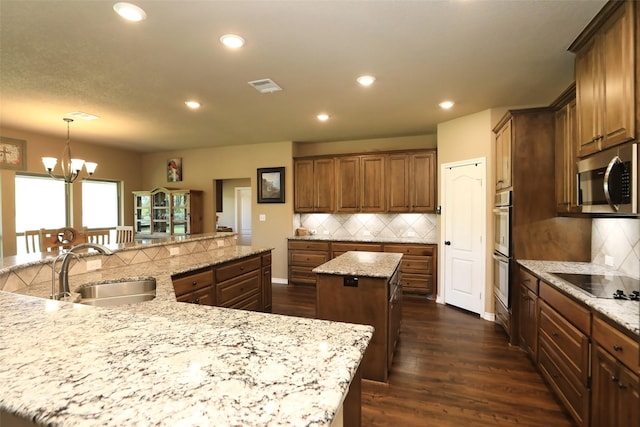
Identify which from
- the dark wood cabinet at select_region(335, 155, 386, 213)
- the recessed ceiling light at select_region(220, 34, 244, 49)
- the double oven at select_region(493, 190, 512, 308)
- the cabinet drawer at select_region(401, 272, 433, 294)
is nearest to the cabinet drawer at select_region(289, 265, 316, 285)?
the dark wood cabinet at select_region(335, 155, 386, 213)

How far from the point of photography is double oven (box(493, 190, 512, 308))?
9.64 ft

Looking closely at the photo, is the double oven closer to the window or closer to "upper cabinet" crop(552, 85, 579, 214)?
"upper cabinet" crop(552, 85, 579, 214)

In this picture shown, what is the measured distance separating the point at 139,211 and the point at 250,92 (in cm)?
450

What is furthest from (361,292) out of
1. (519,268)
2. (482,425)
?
(519,268)

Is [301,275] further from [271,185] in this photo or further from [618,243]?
[618,243]

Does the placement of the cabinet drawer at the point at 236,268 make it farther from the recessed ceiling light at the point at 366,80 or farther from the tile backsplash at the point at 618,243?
the tile backsplash at the point at 618,243

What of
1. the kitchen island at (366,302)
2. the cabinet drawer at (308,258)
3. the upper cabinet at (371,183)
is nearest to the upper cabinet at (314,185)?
the upper cabinet at (371,183)

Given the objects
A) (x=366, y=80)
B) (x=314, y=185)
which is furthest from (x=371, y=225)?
(x=366, y=80)

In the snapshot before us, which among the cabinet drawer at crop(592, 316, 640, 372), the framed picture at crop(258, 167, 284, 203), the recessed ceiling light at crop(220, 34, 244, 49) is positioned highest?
the recessed ceiling light at crop(220, 34, 244, 49)

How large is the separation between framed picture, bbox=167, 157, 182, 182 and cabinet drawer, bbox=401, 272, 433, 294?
4.87 metres

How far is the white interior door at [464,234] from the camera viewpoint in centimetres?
375

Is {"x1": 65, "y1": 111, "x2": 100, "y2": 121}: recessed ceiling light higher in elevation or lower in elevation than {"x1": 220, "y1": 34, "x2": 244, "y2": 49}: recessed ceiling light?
higher

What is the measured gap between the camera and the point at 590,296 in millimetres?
1664

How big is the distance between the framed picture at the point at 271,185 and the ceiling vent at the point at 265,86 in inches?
97.5
